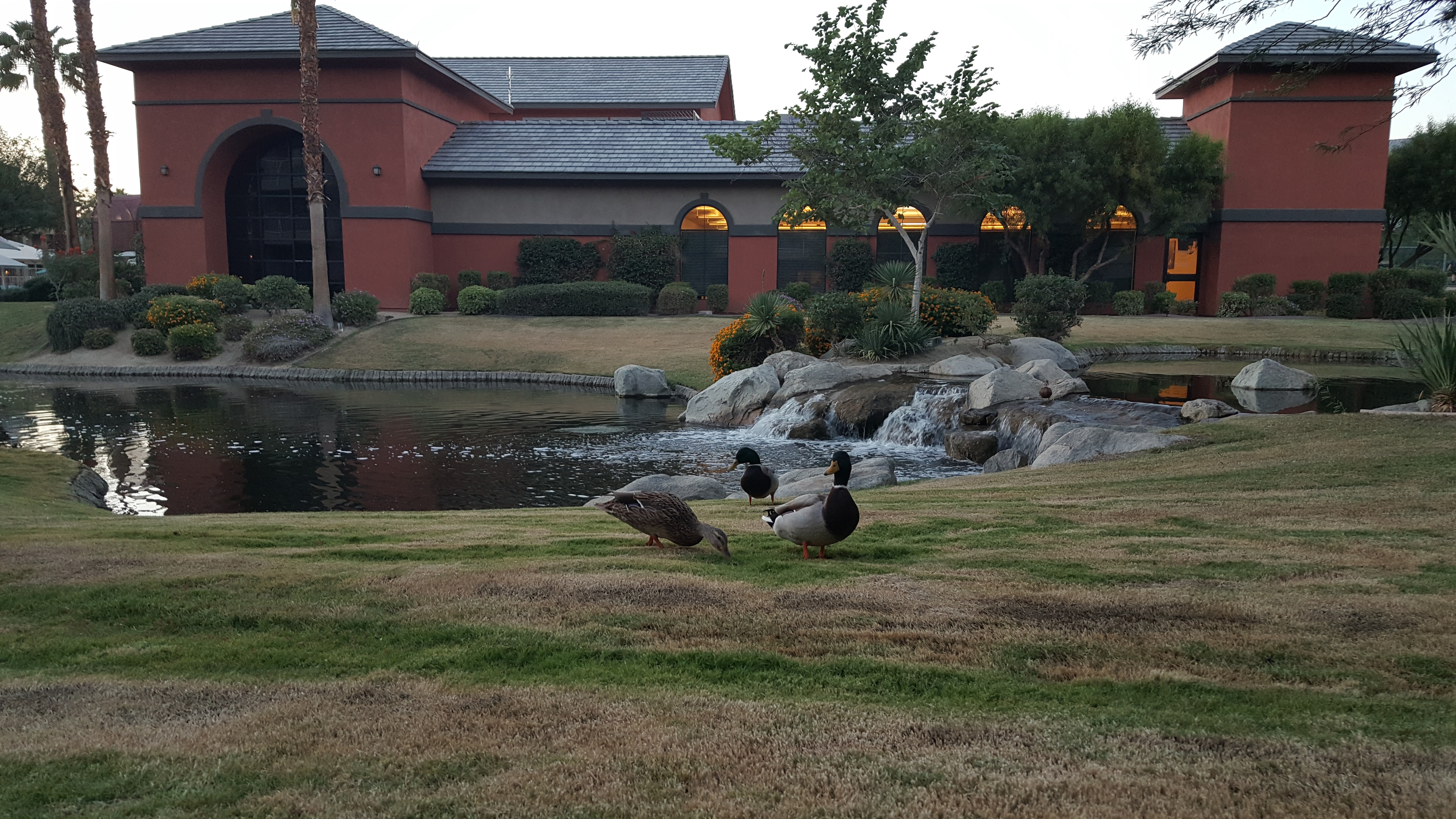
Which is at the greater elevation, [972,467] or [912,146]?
[912,146]

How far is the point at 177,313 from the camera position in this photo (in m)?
27.3

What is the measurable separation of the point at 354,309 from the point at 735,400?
15660 mm

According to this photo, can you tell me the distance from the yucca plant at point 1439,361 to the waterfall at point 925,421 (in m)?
6.35

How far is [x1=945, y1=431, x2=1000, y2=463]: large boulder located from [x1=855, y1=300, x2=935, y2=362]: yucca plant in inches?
216

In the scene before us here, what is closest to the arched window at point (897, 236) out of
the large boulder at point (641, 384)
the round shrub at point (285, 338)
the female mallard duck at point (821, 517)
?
the large boulder at point (641, 384)

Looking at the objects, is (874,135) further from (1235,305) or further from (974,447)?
(1235,305)

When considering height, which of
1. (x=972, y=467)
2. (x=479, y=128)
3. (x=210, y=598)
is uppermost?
(x=479, y=128)

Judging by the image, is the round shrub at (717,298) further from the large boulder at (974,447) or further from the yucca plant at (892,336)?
the large boulder at (974,447)

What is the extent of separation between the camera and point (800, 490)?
34.2ft

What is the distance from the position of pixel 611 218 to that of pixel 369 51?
9.22 m

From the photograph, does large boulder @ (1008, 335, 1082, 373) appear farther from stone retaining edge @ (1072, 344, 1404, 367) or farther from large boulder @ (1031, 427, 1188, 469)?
large boulder @ (1031, 427, 1188, 469)

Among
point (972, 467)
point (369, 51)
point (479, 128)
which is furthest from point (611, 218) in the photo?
point (972, 467)

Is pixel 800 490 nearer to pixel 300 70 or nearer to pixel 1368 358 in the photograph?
pixel 1368 358

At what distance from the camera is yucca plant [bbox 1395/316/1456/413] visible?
10.8 meters
